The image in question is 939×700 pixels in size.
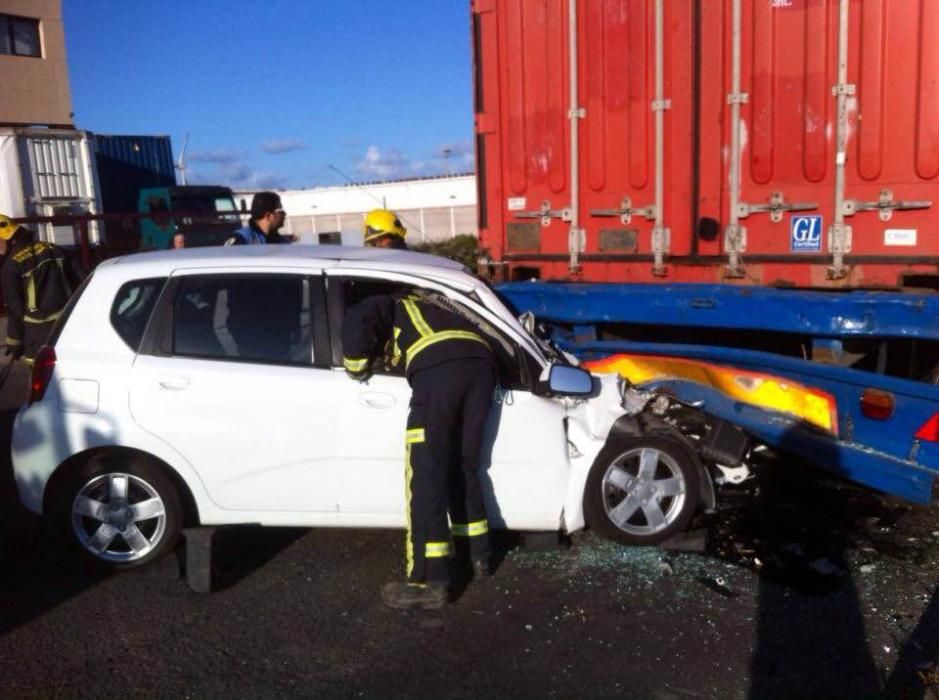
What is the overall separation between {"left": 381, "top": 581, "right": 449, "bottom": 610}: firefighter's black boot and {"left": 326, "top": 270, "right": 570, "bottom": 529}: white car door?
1.32ft

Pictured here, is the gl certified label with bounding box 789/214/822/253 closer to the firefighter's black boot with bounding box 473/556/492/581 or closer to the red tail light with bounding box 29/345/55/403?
the firefighter's black boot with bounding box 473/556/492/581

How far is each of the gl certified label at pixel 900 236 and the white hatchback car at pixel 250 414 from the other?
203 cm

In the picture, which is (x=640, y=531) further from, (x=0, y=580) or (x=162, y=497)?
(x=0, y=580)

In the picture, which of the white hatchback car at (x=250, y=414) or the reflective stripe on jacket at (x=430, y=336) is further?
the white hatchback car at (x=250, y=414)

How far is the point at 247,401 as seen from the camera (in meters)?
4.54

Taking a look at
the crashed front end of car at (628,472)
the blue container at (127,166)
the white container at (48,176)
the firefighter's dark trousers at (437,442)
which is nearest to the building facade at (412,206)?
the blue container at (127,166)

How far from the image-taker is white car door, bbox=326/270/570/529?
179 inches

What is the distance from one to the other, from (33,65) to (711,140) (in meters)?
29.6

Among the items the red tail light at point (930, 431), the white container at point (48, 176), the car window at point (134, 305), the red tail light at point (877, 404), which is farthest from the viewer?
the white container at point (48, 176)

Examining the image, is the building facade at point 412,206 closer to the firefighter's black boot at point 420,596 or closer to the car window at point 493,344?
the car window at point 493,344

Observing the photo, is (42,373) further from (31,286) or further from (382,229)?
(31,286)

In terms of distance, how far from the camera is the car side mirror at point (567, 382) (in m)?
4.54

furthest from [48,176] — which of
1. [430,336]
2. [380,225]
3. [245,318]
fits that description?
[430,336]

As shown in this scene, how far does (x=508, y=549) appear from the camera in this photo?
5.06m
